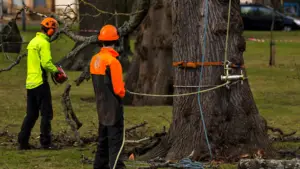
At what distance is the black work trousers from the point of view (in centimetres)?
1256

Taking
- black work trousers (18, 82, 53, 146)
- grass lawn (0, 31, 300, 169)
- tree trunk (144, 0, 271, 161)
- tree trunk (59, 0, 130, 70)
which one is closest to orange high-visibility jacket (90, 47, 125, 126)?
grass lawn (0, 31, 300, 169)

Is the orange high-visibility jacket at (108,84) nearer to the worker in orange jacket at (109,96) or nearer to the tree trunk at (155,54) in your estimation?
the worker in orange jacket at (109,96)

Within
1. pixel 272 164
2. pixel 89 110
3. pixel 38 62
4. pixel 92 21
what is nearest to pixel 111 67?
pixel 272 164

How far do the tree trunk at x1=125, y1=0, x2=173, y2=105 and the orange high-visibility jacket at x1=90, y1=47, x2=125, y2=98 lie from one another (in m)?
8.40

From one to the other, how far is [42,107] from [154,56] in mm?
6344

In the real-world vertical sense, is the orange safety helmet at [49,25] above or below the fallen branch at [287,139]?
above

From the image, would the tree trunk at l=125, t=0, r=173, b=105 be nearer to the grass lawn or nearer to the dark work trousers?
the grass lawn

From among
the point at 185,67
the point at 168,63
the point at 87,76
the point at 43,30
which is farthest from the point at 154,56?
the point at 185,67

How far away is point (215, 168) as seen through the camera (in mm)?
10500

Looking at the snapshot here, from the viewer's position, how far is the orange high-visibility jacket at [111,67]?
9656mm

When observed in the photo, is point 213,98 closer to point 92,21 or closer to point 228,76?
point 228,76

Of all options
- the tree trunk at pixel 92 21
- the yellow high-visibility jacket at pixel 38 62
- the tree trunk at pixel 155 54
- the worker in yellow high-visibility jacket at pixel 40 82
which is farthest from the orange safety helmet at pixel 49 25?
the tree trunk at pixel 92 21

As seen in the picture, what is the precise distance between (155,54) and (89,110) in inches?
74.5

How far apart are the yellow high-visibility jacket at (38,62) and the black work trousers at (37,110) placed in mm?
107
